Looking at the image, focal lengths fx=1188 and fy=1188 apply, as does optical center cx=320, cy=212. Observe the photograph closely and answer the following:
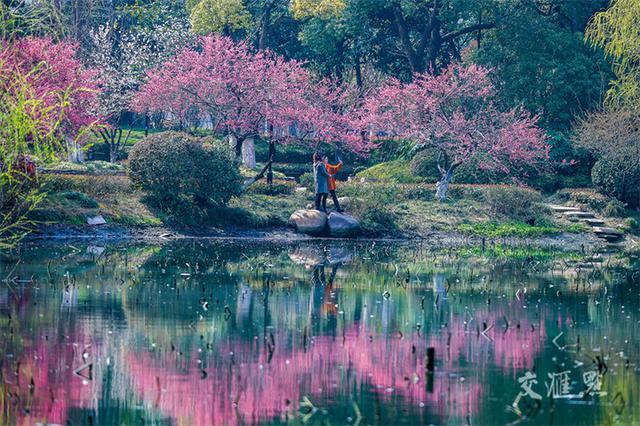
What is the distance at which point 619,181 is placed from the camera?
4453 centimetres

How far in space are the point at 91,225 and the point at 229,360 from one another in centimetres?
2099

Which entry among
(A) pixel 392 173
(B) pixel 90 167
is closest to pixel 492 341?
(B) pixel 90 167

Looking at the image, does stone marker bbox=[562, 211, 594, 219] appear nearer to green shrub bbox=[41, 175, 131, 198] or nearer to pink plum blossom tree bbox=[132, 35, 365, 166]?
pink plum blossom tree bbox=[132, 35, 365, 166]

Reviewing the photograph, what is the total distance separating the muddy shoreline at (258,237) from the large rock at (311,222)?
8.9 inches

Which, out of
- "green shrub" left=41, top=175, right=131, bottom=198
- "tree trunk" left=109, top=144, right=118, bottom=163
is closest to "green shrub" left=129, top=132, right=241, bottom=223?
"green shrub" left=41, top=175, right=131, bottom=198

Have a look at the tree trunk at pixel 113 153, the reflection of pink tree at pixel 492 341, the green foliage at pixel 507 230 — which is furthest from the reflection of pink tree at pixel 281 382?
the tree trunk at pixel 113 153

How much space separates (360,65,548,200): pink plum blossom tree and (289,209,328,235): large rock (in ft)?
21.4

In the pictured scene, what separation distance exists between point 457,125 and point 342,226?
7910 mm

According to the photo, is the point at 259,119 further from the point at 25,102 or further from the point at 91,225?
the point at 25,102

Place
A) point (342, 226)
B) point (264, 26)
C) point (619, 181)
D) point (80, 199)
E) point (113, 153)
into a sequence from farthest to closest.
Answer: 1. point (264, 26)
2. point (113, 153)
3. point (619, 181)
4. point (342, 226)
5. point (80, 199)

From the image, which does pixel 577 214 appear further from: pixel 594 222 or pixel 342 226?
pixel 342 226

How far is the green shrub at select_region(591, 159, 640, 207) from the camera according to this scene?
146 feet

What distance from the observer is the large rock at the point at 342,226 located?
39406 millimetres

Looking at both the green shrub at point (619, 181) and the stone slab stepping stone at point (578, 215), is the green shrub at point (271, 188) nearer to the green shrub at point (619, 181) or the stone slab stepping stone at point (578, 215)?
the stone slab stepping stone at point (578, 215)
